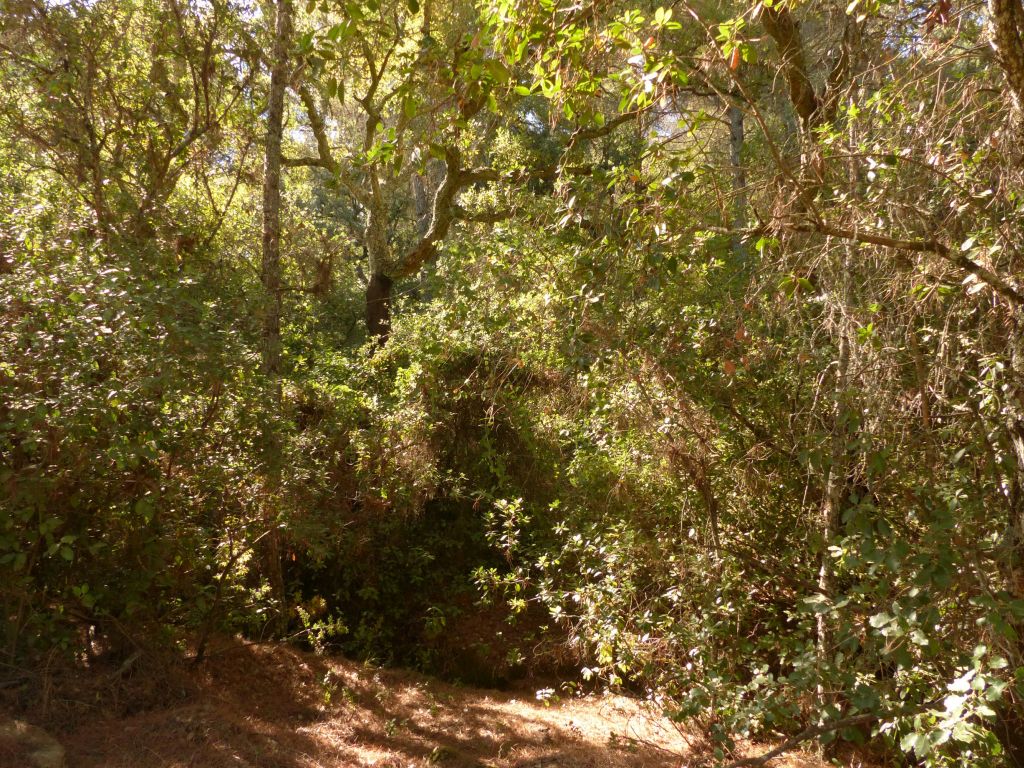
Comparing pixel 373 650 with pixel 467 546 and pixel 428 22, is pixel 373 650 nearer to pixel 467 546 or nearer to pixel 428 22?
pixel 467 546

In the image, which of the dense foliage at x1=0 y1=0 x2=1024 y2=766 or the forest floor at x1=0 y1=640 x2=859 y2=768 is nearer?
the dense foliage at x1=0 y1=0 x2=1024 y2=766

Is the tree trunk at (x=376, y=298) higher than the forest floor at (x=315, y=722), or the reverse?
the tree trunk at (x=376, y=298)

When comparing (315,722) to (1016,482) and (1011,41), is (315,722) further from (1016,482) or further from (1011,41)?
(1011,41)

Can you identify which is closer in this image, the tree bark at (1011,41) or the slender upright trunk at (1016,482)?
the tree bark at (1011,41)

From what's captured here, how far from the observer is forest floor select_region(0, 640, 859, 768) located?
5.05 metres

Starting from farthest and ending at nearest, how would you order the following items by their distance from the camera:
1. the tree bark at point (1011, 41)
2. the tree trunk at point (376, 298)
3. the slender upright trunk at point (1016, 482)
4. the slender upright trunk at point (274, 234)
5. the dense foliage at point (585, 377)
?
the tree trunk at point (376, 298) < the slender upright trunk at point (274, 234) < the dense foliage at point (585, 377) < the slender upright trunk at point (1016, 482) < the tree bark at point (1011, 41)

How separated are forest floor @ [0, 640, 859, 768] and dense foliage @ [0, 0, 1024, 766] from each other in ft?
1.25

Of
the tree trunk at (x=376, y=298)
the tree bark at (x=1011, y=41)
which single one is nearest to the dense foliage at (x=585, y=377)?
the tree bark at (x=1011, y=41)

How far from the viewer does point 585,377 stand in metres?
5.71

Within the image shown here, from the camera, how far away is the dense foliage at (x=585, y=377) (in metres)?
3.59

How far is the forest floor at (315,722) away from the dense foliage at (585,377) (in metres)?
0.38

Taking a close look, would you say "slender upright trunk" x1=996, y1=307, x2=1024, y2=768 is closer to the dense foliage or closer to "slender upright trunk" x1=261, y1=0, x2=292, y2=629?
the dense foliage

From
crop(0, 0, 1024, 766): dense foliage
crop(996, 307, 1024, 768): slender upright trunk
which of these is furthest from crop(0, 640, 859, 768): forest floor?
crop(996, 307, 1024, 768): slender upright trunk

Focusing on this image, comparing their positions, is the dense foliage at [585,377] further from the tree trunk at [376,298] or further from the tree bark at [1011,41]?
the tree trunk at [376,298]
